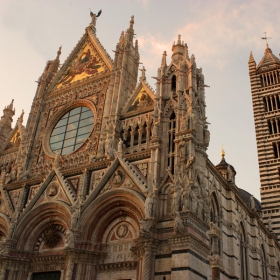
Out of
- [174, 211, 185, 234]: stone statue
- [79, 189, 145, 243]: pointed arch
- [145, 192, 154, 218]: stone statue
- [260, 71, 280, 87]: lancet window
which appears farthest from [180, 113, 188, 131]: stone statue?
[260, 71, 280, 87]: lancet window

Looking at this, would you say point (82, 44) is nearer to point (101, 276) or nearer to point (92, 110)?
point (92, 110)

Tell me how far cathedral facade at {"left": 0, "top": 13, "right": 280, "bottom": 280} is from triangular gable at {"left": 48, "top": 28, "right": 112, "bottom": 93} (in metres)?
0.11

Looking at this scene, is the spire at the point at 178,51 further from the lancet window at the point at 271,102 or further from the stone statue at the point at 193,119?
the lancet window at the point at 271,102

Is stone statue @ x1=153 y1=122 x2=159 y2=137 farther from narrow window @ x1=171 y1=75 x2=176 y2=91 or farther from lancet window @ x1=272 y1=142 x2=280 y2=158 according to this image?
lancet window @ x1=272 y1=142 x2=280 y2=158

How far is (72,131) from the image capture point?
21.5 meters

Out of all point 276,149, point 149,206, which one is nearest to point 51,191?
point 149,206

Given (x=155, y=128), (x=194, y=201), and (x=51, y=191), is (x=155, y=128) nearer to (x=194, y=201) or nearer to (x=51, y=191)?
(x=194, y=201)

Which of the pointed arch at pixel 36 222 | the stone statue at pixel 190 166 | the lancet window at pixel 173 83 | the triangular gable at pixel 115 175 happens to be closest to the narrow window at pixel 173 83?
the lancet window at pixel 173 83

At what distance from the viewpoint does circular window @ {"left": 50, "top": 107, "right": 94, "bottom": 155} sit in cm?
2084

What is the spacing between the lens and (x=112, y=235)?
1648cm

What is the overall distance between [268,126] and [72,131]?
20.7 m

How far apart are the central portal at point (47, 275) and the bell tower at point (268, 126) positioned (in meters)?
19.3

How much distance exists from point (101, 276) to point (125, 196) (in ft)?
11.0

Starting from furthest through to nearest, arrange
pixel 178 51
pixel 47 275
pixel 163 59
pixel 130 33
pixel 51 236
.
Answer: pixel 130 33, pixel 178 51, pixel 163 59, pixel 51 236, pixel 47 275
